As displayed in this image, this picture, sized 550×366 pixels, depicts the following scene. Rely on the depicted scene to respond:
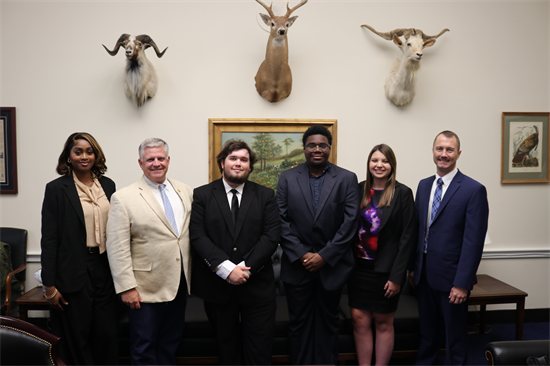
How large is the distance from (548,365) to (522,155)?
8.59 feet

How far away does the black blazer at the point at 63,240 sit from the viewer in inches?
84.6

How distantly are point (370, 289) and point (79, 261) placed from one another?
192 cm

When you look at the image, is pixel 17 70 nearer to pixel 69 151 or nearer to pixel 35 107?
pixel 35 107

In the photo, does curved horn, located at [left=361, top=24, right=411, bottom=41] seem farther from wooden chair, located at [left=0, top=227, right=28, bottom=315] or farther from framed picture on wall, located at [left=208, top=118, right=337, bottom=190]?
Result: wooden chair, located at [left=0, top=227, right=28, bottom=315]

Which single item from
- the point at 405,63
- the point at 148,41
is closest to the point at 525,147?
the point at 405,63

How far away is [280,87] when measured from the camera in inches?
130

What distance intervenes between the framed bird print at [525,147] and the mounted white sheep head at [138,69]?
11.6 feet

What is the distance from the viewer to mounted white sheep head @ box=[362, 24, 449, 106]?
3.23m

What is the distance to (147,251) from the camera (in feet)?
7.12

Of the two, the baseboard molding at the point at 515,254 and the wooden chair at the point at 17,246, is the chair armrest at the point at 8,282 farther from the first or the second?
the baseboard molding at the point at 515,254

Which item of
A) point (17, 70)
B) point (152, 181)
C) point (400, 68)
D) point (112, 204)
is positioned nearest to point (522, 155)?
point (400, 68)

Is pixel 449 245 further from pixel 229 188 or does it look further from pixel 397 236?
pixel 229 188

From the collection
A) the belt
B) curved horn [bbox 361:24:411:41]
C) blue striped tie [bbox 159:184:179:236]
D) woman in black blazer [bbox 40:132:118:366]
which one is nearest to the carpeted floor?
blue striped tie [bbox 159:184:179:236]

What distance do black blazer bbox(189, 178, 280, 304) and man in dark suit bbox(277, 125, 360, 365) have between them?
19cm
